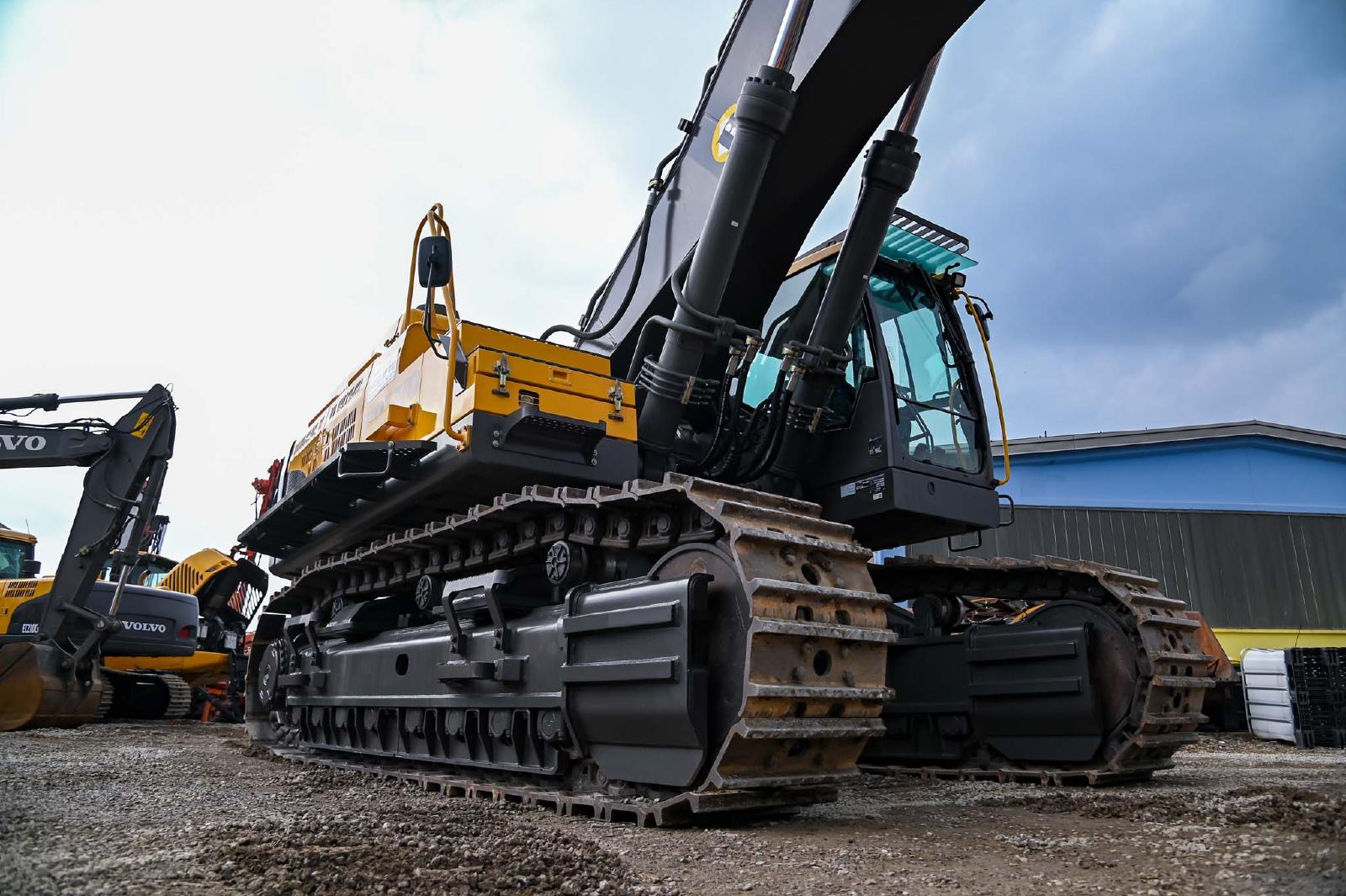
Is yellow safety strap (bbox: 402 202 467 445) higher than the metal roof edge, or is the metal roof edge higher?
the metal roof edge

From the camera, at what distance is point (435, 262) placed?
5195 mm

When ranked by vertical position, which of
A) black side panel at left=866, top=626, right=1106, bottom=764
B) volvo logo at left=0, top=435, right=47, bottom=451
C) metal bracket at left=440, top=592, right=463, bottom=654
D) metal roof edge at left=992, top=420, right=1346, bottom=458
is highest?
metal roof edge at left=992, top=420, right=1346, bottom=458

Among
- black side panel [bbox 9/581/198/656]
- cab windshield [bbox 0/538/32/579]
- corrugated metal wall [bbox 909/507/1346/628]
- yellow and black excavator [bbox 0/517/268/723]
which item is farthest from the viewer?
corrugated metal wall [bbox 909/507/1346/628]

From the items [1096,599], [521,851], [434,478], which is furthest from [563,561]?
[1096,599]

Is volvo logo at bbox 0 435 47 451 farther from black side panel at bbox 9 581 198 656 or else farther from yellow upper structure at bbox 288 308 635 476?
yellow upper structure at bbox 288 308 635 476

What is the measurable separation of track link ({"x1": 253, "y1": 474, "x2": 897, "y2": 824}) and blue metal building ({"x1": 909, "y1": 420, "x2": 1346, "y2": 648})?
54.2 feet

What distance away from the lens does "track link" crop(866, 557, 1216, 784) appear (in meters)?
5.60

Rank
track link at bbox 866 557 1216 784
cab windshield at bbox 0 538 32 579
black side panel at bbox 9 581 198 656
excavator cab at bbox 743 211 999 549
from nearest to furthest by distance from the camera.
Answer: track link at bbox 866 557 1216 784, excavator cab at bbox 743 211 999 549, black side panel at bbox 9 581 198 656, cab windshield at bbox 0 538 32 579

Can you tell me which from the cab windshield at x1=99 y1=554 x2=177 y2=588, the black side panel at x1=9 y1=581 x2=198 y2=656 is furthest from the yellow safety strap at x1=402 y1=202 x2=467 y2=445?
the cab windshield at x1=99 y1=554 x2=177 y2=588

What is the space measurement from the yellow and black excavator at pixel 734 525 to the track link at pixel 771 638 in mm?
16

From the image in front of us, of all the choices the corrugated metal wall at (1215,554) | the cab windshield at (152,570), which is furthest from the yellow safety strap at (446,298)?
the corrugated metal wall at (1215,554)

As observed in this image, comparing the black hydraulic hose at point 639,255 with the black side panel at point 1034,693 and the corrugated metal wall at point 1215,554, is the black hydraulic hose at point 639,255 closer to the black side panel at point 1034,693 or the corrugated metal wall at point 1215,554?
the black side panel at point 1034,693

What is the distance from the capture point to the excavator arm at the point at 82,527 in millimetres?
10133

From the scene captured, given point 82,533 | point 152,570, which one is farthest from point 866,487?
point 152,570
